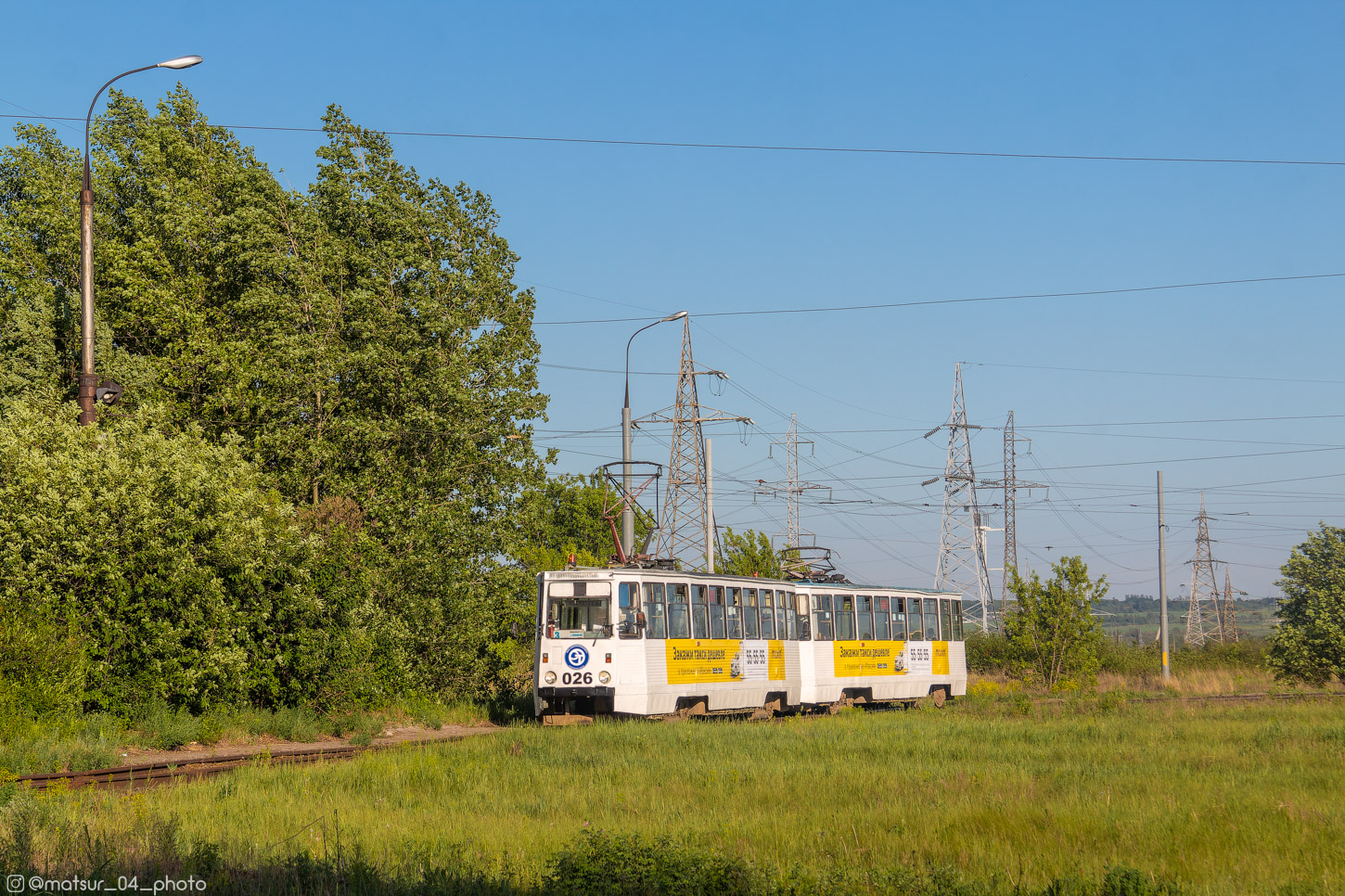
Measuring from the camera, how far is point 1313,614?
131 ft

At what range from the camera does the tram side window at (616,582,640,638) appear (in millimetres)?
23391

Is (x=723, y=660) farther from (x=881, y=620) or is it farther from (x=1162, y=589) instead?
(x=1162, y=589)

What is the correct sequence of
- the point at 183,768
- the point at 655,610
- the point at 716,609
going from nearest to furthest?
the point at 183,768
the point at 655,610
the point at 716,609

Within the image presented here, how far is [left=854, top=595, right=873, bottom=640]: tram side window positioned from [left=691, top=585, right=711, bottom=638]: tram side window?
7175mm

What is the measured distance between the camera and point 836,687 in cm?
3070

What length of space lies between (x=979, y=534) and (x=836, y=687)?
113ft

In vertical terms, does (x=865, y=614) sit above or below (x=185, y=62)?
below

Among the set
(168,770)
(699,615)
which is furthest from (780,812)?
(699,615)

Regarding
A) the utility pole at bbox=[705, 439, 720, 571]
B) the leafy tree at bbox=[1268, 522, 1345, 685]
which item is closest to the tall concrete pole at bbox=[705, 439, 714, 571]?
the utility pole at bbox=[705, 439, 720, 571]

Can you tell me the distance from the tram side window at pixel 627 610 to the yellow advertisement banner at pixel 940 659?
14.1 meters

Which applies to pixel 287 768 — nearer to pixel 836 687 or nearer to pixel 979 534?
pixel 836 687

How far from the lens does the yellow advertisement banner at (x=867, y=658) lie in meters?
31.0

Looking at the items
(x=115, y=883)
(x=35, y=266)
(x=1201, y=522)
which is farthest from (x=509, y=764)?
(x=1201, y=522)

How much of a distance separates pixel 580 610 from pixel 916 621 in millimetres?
13822
